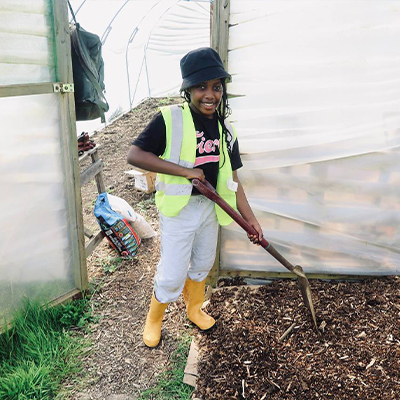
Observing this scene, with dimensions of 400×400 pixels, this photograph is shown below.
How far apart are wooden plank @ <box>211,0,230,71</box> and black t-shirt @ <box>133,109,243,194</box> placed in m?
0.66

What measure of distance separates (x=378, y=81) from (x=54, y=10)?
7.40 feet

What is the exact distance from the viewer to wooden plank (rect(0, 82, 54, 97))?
2.57 meters

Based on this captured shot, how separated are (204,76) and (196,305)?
1.60m

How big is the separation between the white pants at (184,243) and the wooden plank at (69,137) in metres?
0.87

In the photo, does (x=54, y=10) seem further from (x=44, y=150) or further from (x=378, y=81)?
(x=378, y=81)

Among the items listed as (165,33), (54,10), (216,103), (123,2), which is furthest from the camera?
(165,33)

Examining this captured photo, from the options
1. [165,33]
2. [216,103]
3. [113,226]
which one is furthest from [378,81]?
[165,33]

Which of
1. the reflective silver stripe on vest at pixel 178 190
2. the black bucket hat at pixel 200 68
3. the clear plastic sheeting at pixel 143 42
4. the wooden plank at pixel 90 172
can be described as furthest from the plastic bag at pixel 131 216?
the clear plastic sheeting at pixel 143 42

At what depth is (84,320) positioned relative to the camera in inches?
127

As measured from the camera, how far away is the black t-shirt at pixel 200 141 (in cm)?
239

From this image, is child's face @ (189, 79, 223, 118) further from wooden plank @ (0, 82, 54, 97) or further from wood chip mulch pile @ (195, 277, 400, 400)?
wood chip mulch pile @ (195, 277, 400, 400)

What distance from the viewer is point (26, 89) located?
270 centimetres

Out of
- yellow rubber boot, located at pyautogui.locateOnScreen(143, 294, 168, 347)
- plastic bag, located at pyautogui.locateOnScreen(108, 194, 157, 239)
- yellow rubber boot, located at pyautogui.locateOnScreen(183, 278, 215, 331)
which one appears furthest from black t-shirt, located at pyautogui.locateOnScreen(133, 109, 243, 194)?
plastic bag, located at pyautogui.locateOnScreen(108, 194, 157, 239)

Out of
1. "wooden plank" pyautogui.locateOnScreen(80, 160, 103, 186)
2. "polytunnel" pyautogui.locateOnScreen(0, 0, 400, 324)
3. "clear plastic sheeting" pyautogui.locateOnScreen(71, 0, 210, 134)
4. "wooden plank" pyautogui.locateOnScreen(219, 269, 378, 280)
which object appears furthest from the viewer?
"clear plastic sheeting" pyautogui.locateOnScreen(71, 0, 210, 134)
